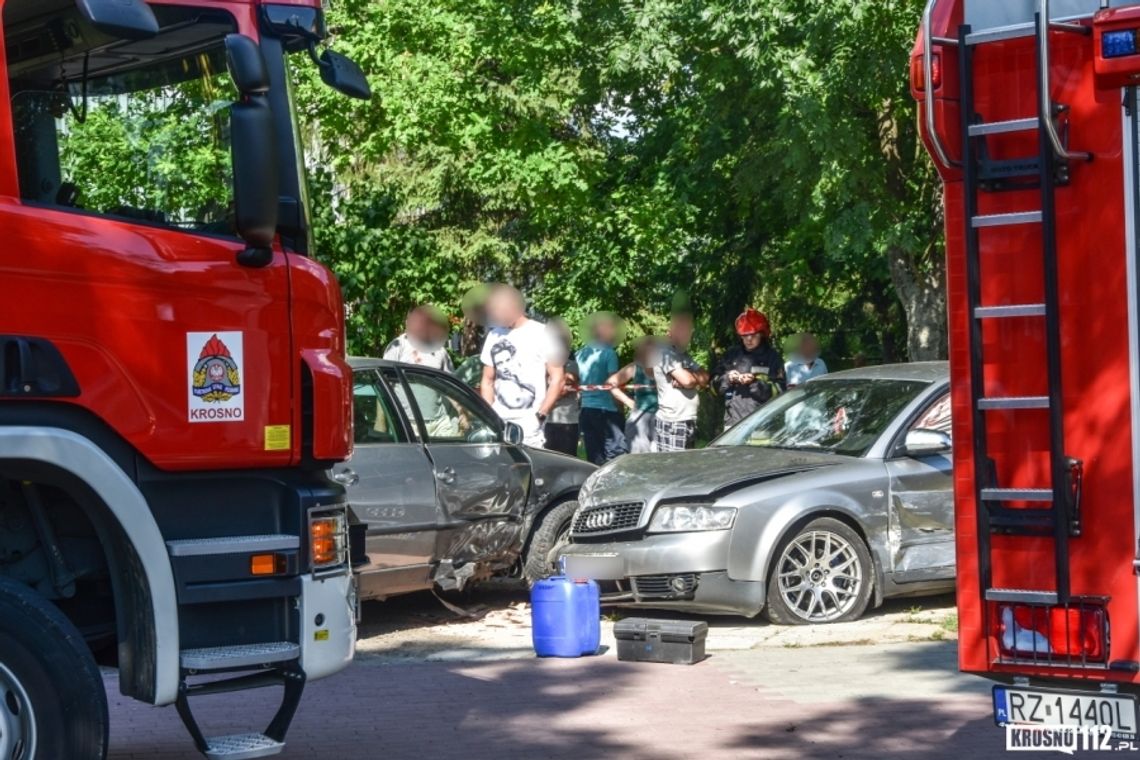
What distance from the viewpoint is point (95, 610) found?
233 inches

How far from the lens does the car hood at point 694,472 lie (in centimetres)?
1027

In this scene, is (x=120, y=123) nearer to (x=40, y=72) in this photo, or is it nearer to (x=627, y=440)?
(x=40, y=72)

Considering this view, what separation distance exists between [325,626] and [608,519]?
187 inches

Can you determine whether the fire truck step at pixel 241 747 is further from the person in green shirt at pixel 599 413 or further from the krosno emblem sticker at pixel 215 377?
the person in green shirt at pixel 599 413

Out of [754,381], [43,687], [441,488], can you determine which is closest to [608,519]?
[441,488]

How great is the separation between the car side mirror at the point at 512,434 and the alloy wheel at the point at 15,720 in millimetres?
5828

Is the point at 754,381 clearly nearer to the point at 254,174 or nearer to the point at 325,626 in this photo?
the point at 325,626

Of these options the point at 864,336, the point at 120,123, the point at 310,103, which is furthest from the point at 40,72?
the point at 864,336

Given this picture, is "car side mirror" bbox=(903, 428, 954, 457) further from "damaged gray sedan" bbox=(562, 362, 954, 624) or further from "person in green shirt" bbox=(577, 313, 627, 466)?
"person in green shirt" bbox=(577, 313, 627, 466)

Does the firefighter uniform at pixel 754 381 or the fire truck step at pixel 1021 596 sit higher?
the firefighter uniform at pixel 754 381

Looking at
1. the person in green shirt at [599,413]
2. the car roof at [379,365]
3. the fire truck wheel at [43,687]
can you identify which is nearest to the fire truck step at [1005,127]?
the fire truck wheel at [43,687]

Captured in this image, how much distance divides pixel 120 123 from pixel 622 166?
26582mm

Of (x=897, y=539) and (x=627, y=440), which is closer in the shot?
(x=897, y=539)

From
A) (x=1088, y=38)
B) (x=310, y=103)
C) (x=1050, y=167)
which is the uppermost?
(x=310, y=103)
